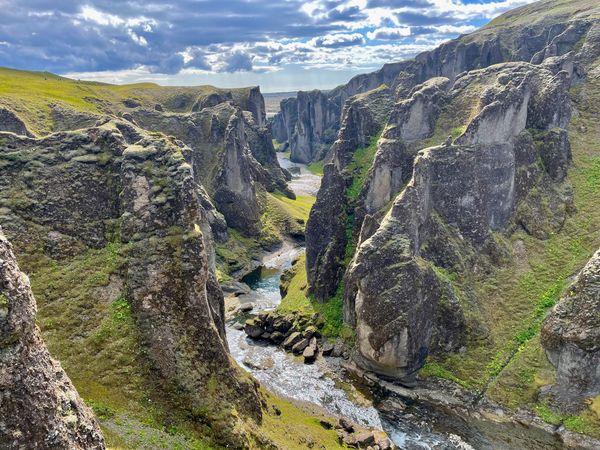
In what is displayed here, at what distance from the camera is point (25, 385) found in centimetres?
1864

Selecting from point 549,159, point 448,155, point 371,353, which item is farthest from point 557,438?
point 549,159

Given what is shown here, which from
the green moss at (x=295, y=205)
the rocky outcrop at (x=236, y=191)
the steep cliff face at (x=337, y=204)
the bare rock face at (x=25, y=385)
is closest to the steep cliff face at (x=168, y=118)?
the rocky outcrop at (x=236, y=191)

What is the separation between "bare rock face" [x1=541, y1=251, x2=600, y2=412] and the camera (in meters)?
44.9

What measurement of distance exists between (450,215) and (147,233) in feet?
131

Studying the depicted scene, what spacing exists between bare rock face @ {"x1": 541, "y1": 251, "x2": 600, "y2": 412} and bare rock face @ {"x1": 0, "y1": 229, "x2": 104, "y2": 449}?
43.5 metres

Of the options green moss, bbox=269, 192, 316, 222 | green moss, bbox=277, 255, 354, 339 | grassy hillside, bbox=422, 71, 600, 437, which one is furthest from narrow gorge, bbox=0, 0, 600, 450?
green moss, bbox=269, 192, 316, 222

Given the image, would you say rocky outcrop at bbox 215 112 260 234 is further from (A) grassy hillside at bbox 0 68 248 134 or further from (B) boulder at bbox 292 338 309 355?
(B) boulder at bbox 292 338 309 355

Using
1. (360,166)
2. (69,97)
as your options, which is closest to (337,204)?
(360,166)

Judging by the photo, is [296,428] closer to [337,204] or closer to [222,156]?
[337,204]

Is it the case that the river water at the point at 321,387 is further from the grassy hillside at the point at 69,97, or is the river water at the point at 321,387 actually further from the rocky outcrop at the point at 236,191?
the grassy hillside at the point at 69,97

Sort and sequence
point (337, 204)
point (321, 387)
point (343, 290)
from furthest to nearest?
1. point (337, 204)
2. point (343, 290)
3. point (321, 387)

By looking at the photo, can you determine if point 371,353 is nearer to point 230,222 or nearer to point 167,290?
point 167,290

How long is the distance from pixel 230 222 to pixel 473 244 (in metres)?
66.1

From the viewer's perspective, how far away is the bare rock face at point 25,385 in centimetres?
1814
